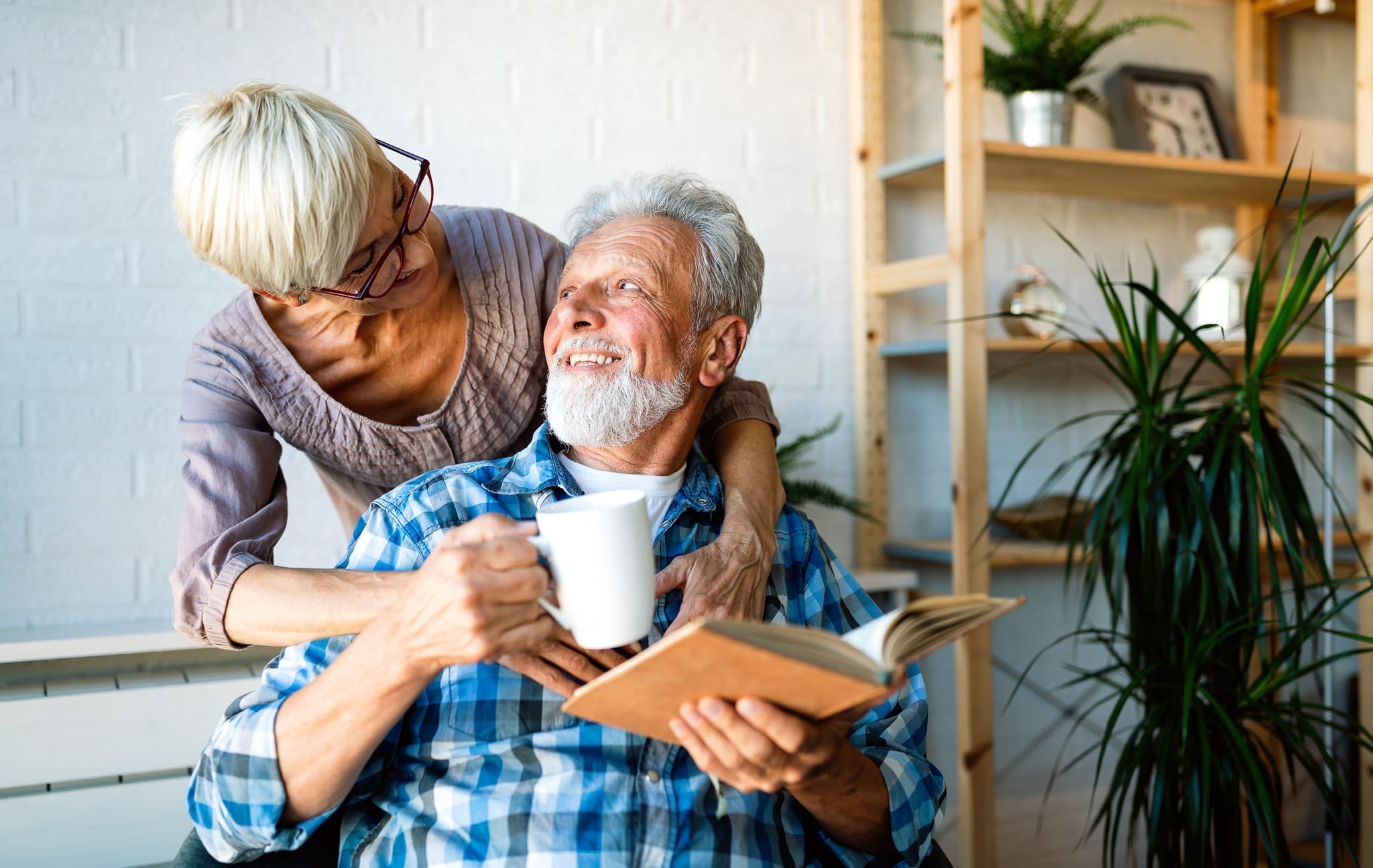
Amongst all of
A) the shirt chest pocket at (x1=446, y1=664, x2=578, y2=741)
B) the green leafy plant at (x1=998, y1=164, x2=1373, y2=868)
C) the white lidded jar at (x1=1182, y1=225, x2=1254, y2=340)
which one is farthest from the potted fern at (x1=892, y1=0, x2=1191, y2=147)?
Result: the shirt chest pocket at (x1=446, y1=664, x2=578, y2=741)

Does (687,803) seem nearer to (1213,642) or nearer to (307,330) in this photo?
(307,330)

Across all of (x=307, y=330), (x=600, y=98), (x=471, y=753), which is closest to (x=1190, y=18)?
(x=600, y=98)

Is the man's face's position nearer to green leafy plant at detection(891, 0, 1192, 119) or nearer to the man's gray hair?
the man's gray hair

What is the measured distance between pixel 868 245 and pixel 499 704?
183 cm

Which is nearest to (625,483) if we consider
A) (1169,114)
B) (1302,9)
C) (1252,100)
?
(1169,114)

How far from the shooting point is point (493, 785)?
Answer: 1.22 m

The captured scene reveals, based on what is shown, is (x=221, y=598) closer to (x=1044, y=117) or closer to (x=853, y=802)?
(x=853, y=802)

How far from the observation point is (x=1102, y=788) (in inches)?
122

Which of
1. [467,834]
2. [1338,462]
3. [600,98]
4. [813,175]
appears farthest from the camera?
[1338,462]

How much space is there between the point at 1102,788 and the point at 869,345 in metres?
1.41

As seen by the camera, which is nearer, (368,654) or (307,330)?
(368,654)

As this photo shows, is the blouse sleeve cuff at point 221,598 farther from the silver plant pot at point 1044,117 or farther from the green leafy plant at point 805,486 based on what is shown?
the silver plant pot at point 1044,117

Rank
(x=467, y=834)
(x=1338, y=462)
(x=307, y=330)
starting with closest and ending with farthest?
(x=467, y=834) → (x=307, y=330) → (x=1338, y=462)

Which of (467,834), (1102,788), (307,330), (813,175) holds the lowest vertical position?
(1102,788)
